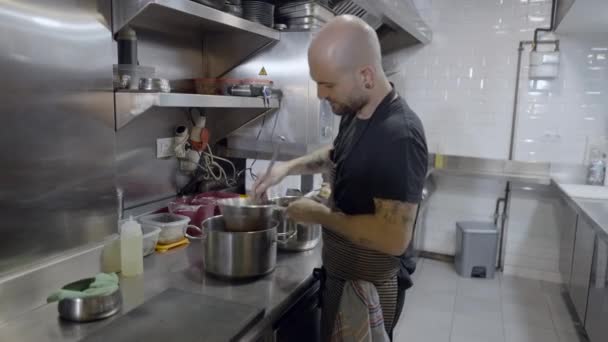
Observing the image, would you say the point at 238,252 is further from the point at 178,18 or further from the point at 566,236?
the point at 566,236

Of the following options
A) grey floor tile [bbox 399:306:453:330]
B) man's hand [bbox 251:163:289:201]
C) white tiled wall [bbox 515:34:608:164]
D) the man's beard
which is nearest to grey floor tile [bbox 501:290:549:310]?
grey floor tile [bbox 399:306:453:330]

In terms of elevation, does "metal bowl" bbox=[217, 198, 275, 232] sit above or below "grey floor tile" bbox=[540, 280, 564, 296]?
above

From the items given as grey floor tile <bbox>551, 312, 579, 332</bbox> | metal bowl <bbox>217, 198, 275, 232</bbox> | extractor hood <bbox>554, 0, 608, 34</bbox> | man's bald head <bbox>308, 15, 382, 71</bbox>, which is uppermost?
extractor hood <bbox>554, 0, 608, 34</bbox>

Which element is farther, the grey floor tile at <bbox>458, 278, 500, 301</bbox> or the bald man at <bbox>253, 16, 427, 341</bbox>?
the grey floor tile at <bbox>458, 278, 500, 301</bbox>

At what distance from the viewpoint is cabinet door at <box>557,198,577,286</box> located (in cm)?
284

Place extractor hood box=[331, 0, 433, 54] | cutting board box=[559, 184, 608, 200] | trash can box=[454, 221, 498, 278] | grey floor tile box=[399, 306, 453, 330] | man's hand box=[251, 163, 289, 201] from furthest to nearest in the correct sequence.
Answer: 1. trash can box=[454, 221, 498, 278]
2. cutting board box=[559, 184, 608, 200]
3. grey floor tile box=[399, 306, 453, 330]
4. extractor hood box=[331, 0, 433, 54]
5. man's hand box=[251, 163, 289, 201]

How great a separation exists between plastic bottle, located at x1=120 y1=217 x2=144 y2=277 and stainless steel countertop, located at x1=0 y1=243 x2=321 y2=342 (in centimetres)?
3

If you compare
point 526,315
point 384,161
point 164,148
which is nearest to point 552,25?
point 526,315

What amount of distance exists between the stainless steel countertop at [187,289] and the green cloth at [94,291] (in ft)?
0.18

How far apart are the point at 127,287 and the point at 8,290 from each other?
290mm

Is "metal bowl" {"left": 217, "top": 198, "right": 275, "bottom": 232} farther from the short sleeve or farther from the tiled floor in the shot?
the tiled floor

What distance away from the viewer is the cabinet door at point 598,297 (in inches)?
79.7

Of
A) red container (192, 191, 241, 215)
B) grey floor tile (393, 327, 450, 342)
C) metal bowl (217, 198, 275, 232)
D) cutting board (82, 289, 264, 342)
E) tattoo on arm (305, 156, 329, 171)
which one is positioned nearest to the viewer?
cutting board (82, 289, 264, 342)

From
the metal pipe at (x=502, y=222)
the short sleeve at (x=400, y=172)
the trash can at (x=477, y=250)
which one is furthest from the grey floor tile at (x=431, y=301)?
the short sleeve at (x=400, y=172)
